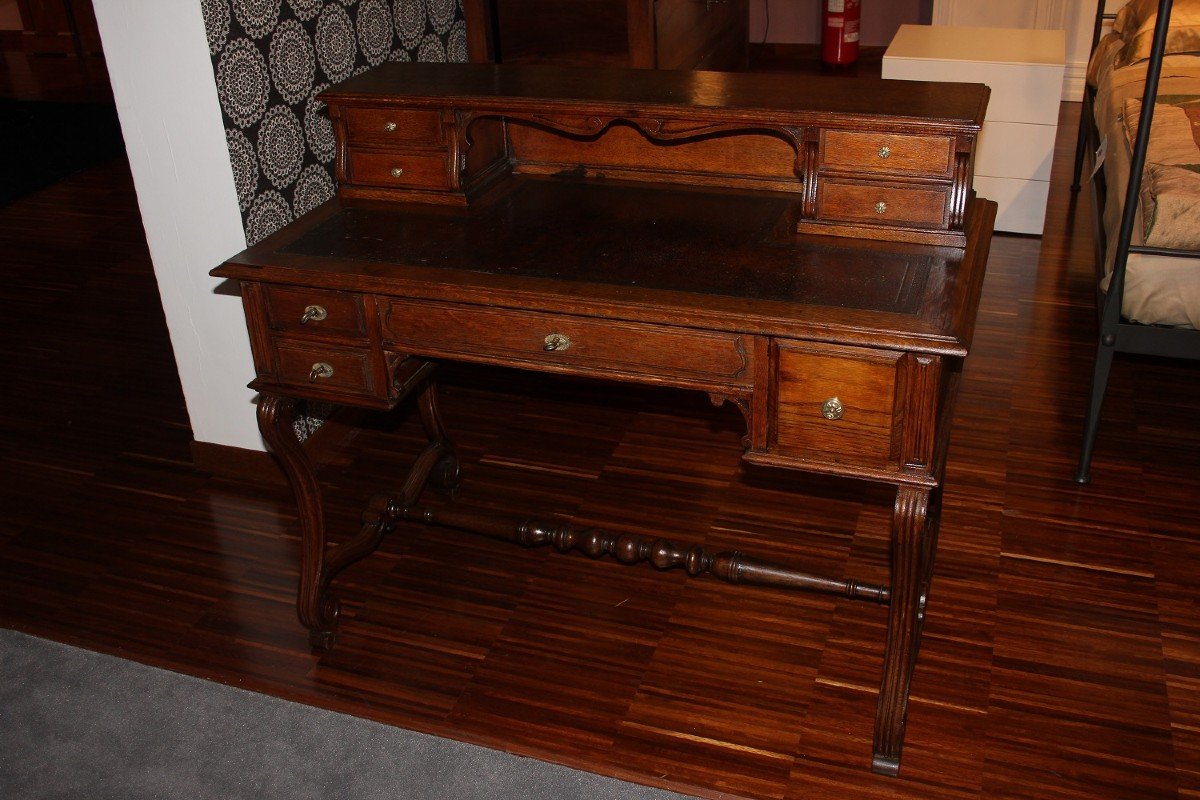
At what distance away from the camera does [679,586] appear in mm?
2734

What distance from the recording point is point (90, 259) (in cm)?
473

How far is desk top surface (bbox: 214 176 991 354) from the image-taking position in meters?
1.92

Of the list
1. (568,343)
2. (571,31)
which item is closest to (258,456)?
(568,343)

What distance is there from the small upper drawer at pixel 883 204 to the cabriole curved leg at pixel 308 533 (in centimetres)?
111

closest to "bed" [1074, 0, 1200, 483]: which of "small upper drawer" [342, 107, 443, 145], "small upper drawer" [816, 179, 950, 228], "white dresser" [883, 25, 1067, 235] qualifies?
"white dresser" [883, 25, 1067, 235]

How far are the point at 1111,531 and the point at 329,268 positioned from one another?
6.25ft

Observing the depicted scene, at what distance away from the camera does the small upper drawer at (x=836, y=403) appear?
192 cm

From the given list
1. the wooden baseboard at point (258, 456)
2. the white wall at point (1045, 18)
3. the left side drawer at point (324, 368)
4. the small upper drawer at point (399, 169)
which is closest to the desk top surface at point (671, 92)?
the small upper drawer at point (399, 169)

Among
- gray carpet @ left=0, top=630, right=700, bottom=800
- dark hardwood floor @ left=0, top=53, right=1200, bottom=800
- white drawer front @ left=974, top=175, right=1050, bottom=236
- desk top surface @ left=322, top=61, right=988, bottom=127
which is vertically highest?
desk top surface @ left=322, top=61, right=988, bottom=127

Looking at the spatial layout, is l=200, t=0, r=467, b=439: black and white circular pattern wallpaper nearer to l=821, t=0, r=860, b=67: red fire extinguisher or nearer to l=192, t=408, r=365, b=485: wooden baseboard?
l=192, t=408, r=365, b=485: wooden baseboard

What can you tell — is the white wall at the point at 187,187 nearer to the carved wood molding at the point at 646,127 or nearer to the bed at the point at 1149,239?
the carved wood molding at the point at 646,127

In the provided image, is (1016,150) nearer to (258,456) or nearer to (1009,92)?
(1009,92)

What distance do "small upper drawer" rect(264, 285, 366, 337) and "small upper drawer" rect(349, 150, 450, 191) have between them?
393mm

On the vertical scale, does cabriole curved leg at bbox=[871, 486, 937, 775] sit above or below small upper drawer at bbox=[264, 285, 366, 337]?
below
